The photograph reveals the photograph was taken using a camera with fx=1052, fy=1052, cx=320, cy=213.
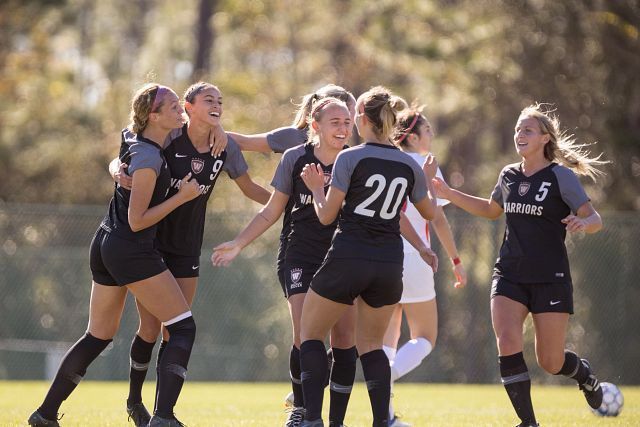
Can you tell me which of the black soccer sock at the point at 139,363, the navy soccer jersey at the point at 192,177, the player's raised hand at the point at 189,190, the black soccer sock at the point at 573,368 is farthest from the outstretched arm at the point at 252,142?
the black soccer sock at the point at 573,368

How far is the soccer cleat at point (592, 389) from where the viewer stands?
736 centimetres

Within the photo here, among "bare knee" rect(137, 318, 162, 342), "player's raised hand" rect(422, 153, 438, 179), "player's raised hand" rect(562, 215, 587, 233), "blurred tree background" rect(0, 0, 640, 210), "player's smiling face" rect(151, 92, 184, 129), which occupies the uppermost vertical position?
"blurred tree background" rect(0, 0, 640, 210)

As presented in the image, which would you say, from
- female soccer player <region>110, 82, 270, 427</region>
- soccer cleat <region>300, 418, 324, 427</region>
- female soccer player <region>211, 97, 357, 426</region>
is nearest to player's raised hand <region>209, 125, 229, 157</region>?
female soccer player <region>110, 82, 270, 427</region>

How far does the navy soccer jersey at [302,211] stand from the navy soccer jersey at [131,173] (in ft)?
2.16

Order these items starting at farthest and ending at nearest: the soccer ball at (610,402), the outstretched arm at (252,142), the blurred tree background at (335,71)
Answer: the blurred tree background at (335,71) < the soccer ball at (610,402) < the outstretched arm at (252,142)

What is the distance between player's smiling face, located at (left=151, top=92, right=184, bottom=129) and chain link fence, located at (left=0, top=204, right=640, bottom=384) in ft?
28.1

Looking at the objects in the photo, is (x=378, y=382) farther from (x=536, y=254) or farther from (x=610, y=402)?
(x=610, y=402)

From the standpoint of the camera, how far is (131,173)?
589 cm

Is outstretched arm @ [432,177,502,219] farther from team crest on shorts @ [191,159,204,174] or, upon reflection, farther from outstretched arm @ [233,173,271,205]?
team crest on shorts @ [191,159,204,174]

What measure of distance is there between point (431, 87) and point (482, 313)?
20.8 feet

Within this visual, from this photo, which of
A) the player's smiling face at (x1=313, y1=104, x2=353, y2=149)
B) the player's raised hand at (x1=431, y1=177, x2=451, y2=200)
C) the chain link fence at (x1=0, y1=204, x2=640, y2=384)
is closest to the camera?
the player's smiling face at (x1=313, y1=104, x2=353, y2=149)

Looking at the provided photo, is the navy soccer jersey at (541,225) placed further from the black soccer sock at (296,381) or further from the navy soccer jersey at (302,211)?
the black soccer sock at (296,381)

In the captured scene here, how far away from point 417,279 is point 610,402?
1.69 metres

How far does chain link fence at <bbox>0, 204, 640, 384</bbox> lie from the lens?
1473 centimetres
